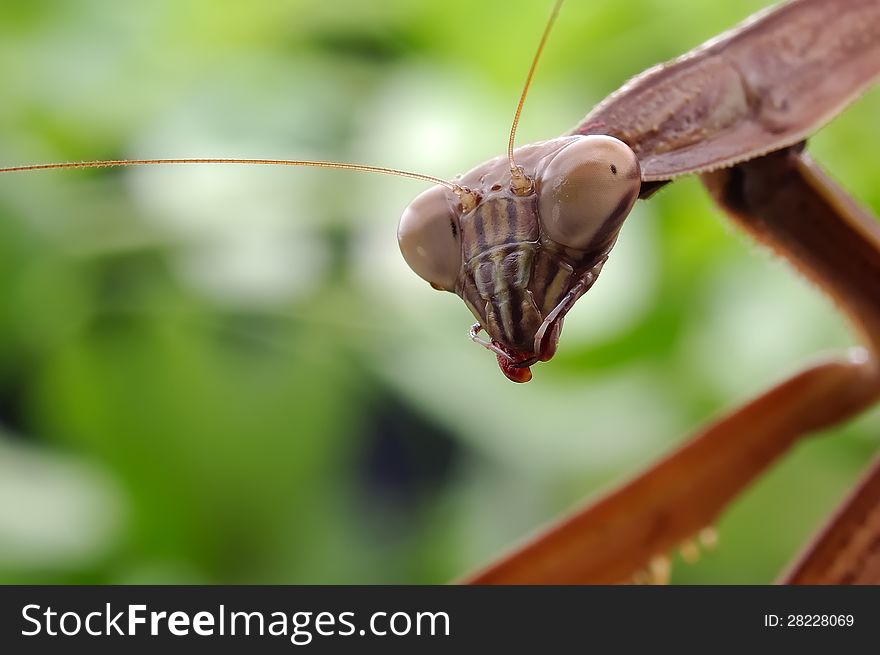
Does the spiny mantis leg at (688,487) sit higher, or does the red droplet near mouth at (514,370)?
the spiny mantis leg at (688,487)

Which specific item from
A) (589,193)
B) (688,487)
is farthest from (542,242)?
(688,487)

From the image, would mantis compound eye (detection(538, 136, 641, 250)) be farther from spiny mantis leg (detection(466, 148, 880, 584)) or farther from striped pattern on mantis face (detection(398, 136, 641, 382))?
spiny mantis leg (detection(466, 148, 880, 584))

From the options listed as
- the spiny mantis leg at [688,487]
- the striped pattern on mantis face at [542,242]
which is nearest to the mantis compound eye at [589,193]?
the striped pattern on mantis face at [542,242]

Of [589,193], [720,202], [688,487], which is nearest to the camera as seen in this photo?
[589,193]

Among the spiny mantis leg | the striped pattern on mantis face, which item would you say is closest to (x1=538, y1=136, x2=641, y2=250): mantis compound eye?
the striped pattern on mantis face

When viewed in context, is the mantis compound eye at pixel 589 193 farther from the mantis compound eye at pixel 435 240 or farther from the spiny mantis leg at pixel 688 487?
the spiny mantis leg at pixel 688 487

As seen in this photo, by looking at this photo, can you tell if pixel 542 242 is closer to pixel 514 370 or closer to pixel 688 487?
pixel 514 370

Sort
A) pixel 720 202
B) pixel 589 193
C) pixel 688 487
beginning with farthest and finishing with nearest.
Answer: pixel 688 487 → pixel 720 202 → pixel 589 193
